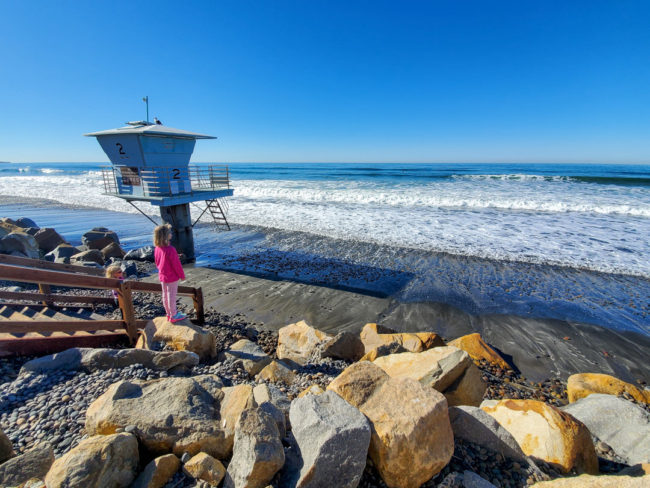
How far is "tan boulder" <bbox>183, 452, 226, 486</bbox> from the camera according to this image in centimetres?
234

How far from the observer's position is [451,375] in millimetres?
4008

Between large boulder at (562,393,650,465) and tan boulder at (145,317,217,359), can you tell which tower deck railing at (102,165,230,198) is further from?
large boulder at (562,393,650,465)

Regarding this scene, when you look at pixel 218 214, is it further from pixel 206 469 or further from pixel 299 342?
pixel 206 469

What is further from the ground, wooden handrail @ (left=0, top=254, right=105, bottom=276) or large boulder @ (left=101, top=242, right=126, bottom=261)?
wooden handrail @ (left=0, top=254, right=105, bottom=276)

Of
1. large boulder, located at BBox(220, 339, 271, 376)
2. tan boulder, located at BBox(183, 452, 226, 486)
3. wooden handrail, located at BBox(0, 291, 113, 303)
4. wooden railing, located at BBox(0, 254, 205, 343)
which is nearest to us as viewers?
tan boulder, located at BBox(183, 452, 226, 486)

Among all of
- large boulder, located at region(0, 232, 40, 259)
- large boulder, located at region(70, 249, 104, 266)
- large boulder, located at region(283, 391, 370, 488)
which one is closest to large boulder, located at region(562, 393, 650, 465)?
large boulder, located at region(283, 391, 370, 488)

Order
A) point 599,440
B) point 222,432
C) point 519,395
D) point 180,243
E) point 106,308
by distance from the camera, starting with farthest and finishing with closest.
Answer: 1. point 180,243
2. point 106,308
3. point 519,395
4. point 599,440
5. point 222,432

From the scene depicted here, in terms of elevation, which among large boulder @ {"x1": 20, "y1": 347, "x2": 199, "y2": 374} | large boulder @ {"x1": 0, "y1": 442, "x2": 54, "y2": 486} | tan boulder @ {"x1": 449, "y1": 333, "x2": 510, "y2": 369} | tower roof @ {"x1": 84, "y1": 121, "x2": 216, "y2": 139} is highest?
tower roof @ {"x1": 84, "y1": 121, "x2": 216, "y2": 139}

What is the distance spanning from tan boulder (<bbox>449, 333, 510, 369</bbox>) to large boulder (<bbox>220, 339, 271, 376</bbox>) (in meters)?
3.71

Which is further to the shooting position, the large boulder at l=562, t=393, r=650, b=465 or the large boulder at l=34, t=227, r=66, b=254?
the large boulder at l=34, t=227, r=66, b=254

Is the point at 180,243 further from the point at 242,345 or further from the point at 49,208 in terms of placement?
the point at 49,208

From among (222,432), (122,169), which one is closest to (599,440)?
(222,432)

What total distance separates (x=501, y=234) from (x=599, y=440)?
1322 centimetres

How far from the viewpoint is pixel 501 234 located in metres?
15.1
